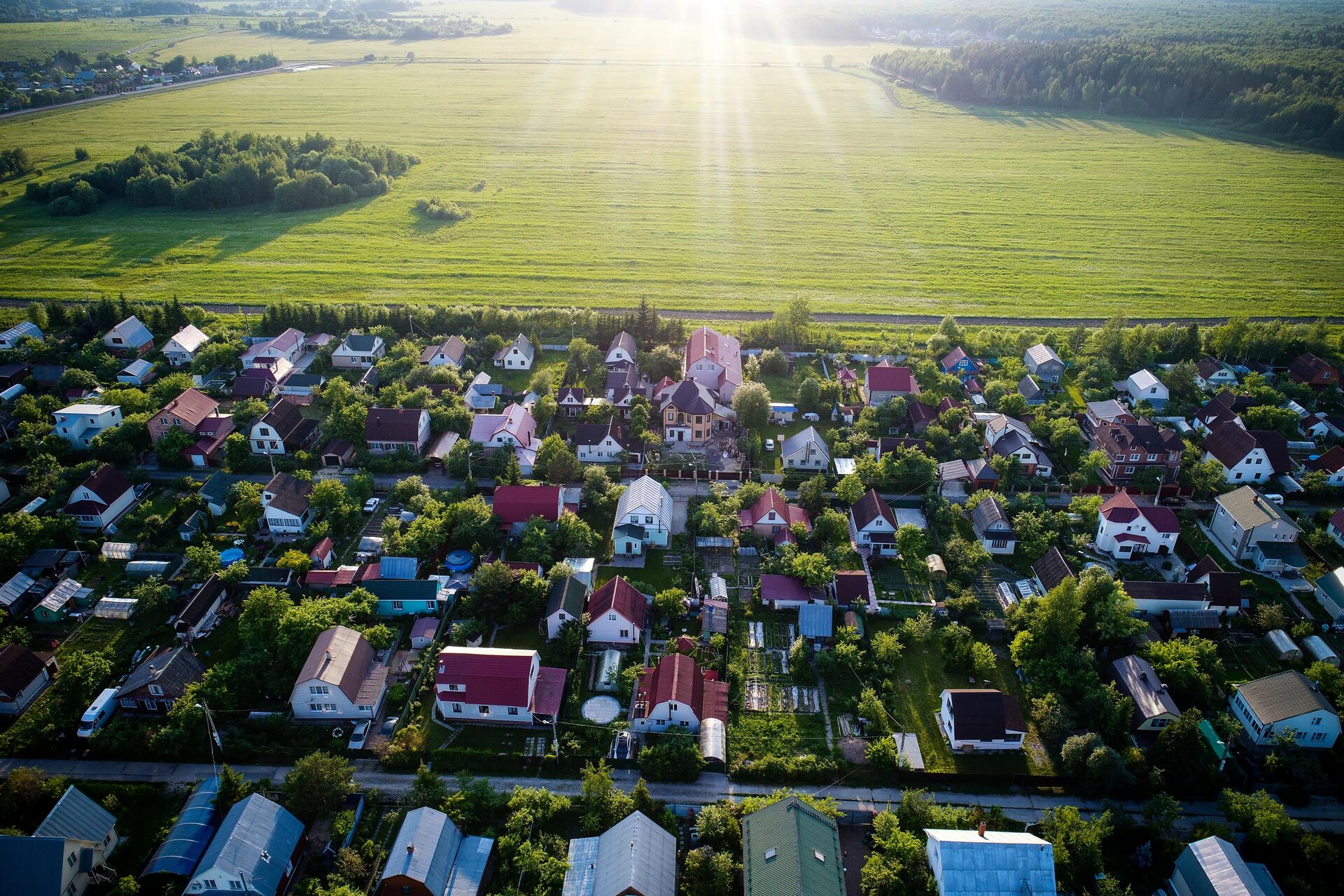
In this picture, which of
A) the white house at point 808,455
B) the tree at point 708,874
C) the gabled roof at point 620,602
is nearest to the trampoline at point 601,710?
the gabled roof at point 620,602

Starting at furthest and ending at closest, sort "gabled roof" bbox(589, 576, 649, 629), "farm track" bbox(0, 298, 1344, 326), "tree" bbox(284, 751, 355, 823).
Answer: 1. "farm track" bbox(0, 298, 1344, 326)
2. "gabled roof" bbox(589, 576, 649, 629)
3. "tree" bbox(284, 751, 355, 823)

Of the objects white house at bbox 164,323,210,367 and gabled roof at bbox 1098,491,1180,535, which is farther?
white house at bbox 164,323,210,367

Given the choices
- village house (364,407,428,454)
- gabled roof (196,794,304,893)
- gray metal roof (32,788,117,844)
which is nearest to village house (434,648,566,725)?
gabled roof (196,794,304,893)

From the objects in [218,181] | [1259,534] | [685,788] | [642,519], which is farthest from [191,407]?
[1259,534]

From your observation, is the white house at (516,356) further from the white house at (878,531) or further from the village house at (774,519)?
the white house at (878,531)

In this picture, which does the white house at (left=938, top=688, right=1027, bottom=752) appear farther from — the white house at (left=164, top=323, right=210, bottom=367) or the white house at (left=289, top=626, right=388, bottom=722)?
the white house at (left=164, top=323, right=210, bottom=367)

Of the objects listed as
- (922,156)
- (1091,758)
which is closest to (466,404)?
(1091,758)

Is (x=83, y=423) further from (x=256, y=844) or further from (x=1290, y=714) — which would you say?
(x=1290, y=714)

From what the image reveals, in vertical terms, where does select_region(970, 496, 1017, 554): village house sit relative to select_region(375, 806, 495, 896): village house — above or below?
above
